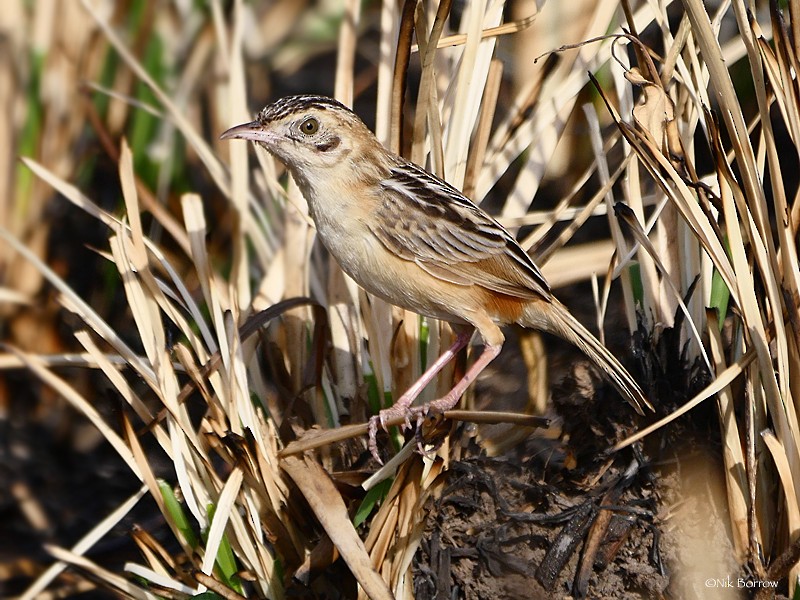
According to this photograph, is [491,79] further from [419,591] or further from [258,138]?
[419,591]

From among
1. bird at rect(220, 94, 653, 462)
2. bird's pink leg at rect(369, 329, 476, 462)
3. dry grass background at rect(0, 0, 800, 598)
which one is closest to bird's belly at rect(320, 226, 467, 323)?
bird at rect(220, 94, 653, 462)

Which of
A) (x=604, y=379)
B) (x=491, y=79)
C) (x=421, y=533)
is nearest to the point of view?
(x=421, y=533)

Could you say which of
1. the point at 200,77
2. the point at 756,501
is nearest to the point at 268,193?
the point at 200,77

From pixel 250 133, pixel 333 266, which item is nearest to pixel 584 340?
pixel 333 266

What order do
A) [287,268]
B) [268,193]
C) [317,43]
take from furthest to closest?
[317,43]
[268,193]
[287,268]

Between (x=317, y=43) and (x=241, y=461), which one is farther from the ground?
(x=317, y=43)

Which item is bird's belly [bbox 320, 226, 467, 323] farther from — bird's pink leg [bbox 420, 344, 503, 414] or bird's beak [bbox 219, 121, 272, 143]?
bird's beak [bbox 219, 121, 272, 143]

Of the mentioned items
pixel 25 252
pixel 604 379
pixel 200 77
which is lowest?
pixel 604 379

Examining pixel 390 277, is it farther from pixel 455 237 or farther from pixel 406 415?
pixel 406 415
